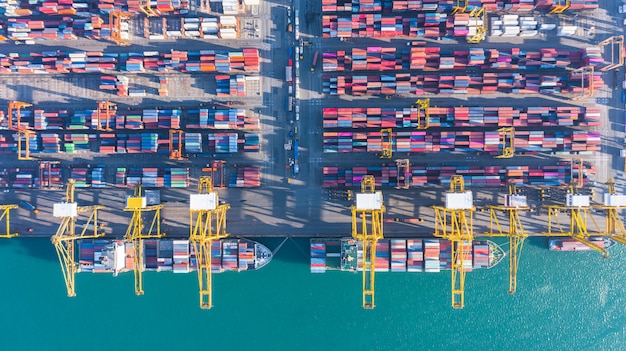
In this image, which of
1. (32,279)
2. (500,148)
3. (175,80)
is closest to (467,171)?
(500,148)

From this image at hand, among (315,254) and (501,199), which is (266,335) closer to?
(315,254)

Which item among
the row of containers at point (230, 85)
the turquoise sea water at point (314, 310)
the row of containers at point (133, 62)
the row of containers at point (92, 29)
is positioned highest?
the row of containers at point (92, 29)

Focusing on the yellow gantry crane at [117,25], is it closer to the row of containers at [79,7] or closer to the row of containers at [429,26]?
the row of containers at [79,7]

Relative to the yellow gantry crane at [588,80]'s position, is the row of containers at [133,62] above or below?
above

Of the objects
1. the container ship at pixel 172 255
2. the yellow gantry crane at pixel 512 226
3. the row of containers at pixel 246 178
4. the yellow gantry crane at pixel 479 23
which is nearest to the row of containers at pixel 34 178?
the container ship at pixel 172 255

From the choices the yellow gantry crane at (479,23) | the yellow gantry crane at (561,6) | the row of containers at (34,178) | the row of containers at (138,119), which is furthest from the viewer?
the row of containers at (34,178)

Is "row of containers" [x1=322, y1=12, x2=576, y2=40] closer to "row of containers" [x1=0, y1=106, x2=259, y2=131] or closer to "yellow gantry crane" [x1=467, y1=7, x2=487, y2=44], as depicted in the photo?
"yellow gantry crane" [x1=467, y1=7, x2=487, y2=44]
